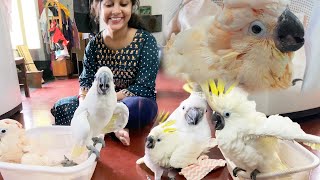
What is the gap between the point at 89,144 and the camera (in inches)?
21.5

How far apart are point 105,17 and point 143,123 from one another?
0.23 meters

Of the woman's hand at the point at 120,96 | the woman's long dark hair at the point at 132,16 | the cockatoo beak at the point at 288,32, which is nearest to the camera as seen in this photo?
the cockatoo beak at the point at 288,32

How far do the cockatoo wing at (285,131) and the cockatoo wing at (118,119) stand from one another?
24cm

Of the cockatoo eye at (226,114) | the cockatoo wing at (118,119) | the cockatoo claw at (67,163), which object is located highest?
the cockatoo eye at (226,114)

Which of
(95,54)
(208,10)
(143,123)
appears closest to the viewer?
(208,10)

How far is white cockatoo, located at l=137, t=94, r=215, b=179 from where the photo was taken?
475 mm

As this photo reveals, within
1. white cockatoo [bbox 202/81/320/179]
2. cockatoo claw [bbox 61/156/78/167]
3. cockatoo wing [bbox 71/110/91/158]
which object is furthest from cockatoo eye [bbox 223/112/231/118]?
cockatoo claw [bbox 61/156/78/167]

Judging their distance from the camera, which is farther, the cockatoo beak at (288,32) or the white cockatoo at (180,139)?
the white cockatoo at (180,139)

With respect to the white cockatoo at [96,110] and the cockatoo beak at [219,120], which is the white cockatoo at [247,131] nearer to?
the cockatoo beak at [219,120]

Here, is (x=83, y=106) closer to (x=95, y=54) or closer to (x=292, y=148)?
(x=95, y=54)

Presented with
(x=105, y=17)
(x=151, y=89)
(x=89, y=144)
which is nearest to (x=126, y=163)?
(x=89, y=144)

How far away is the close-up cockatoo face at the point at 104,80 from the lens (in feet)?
1.48

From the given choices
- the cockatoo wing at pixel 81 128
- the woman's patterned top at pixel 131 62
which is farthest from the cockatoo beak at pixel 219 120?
the cockatoo wing at pixel 81 128

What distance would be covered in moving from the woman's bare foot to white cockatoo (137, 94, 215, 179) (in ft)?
0.18
